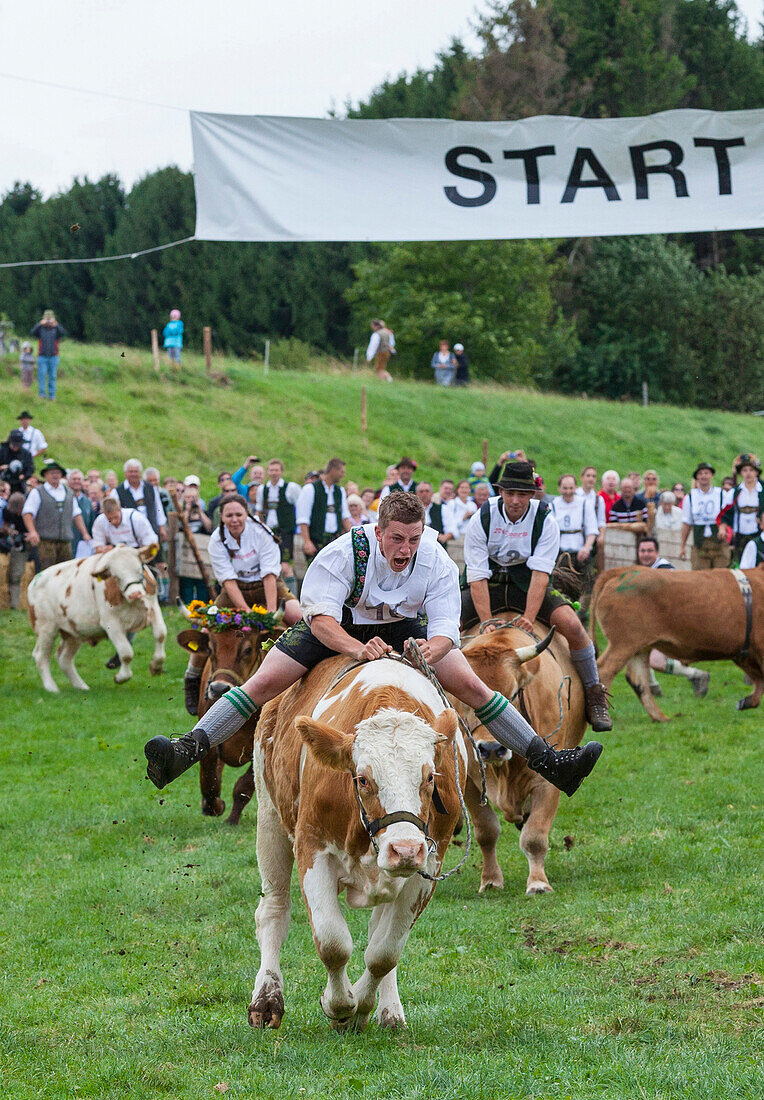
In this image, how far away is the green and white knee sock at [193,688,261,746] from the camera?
6.28 metres

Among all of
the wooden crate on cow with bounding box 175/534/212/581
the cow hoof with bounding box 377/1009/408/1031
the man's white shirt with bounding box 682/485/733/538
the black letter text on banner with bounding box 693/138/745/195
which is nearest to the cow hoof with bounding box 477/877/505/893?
the cow hoof with bounding box 377/1009/408/1031

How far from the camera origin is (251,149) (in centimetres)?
750

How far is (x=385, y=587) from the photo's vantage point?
19.5ft

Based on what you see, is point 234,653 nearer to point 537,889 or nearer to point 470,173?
point 537,889

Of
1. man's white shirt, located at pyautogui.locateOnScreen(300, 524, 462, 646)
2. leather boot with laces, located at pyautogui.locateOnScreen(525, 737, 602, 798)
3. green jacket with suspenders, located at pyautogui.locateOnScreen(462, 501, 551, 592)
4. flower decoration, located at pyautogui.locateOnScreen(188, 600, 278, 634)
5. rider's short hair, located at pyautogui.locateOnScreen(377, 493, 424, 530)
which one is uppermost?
rider's short hair, located at pyautogui.locateOnScreen(377, 493, 424, 530)

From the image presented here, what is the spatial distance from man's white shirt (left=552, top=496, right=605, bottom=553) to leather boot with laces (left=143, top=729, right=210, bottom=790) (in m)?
11.5

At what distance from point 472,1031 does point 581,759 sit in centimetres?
139

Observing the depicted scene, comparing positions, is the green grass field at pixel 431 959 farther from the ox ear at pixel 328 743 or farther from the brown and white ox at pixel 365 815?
the ox ear at pixel 328 743

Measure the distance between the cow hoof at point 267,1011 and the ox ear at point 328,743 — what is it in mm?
1388

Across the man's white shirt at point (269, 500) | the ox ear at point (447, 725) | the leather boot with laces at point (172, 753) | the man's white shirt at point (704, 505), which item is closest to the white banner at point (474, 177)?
the leather boot with laces at point (172, 753)

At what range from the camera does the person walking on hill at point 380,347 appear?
3746 centimetres

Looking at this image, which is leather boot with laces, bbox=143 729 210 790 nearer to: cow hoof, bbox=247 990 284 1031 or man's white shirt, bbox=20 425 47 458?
cow hoof, bbox=247 990 284 1031

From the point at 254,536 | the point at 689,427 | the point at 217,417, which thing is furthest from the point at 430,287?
the point at 254,536

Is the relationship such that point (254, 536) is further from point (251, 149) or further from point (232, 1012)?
point (232, 1012)
